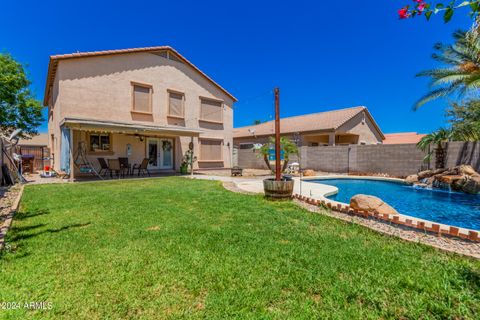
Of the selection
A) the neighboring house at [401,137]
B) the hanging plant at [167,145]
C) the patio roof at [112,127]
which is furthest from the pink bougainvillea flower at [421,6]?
the neighboring house at [401,137]

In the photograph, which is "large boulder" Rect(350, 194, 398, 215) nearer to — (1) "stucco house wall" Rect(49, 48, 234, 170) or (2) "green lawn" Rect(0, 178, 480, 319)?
(2) "green lawn" Rect(0, 178, 480, 319)

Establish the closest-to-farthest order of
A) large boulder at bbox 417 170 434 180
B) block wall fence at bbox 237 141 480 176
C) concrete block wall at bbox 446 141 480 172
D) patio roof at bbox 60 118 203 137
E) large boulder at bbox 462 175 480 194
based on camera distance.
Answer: large boulder at bbox 462 175 480 194 < patio roof at bbox 60 118 203 137 < concrete block wall at bbox 446 141 480 172 < large boulder at bbox 417 170 434 180 < block wall fence at bbox 237 141 480 176

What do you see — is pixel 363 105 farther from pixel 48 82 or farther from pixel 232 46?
pixel 48 82

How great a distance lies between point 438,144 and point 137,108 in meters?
18.2

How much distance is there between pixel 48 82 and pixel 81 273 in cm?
2001

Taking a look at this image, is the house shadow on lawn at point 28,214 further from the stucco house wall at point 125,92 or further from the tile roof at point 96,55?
the tile roof at point 96,55

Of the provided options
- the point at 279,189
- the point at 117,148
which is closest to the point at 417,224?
the point at 279,189

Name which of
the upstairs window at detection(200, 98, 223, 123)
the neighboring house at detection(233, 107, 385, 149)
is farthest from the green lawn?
the neighboring house at detection(233, 107, 385, 149)

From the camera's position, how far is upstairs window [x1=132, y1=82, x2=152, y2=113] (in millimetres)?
15867

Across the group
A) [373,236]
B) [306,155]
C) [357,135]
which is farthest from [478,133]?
[373,236]

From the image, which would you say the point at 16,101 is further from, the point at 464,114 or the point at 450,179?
the point at 464,114

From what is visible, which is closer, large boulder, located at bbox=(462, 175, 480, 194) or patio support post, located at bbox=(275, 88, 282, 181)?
patio support post, located at bbox=(275, 88, 282, 181)

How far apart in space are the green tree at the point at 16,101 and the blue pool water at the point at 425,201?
29.1 metres

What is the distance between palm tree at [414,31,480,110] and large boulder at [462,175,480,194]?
4.01 metres
